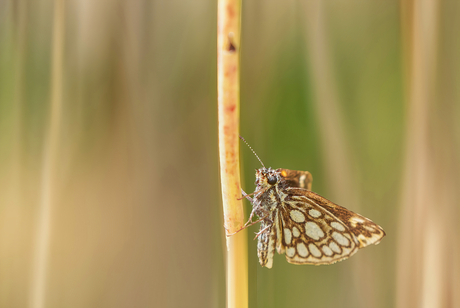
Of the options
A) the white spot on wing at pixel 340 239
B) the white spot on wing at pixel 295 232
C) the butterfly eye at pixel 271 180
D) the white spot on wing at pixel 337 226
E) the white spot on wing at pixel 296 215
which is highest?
the butterfly eye at pixel 271 180

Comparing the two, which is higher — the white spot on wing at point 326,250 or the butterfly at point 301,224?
the butterfly at point 301,224

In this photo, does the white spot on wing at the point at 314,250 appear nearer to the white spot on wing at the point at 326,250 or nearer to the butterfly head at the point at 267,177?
the white spot on wing at the point at 326,250

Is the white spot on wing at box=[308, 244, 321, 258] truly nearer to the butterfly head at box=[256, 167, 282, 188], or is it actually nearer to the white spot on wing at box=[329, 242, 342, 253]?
the white spot on wing at box=[329, 242, 342, 253]

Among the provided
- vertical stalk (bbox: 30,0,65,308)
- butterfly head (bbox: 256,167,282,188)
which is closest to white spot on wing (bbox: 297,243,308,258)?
butterfly head (bbox: 256,167,282,188)

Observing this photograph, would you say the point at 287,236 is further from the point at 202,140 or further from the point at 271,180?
the point at 202,140

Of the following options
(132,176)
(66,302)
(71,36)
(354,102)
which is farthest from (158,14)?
(66,302)

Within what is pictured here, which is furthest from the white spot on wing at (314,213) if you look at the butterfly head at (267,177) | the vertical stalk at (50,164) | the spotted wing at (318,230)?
the vertical stalk at (50,164)
